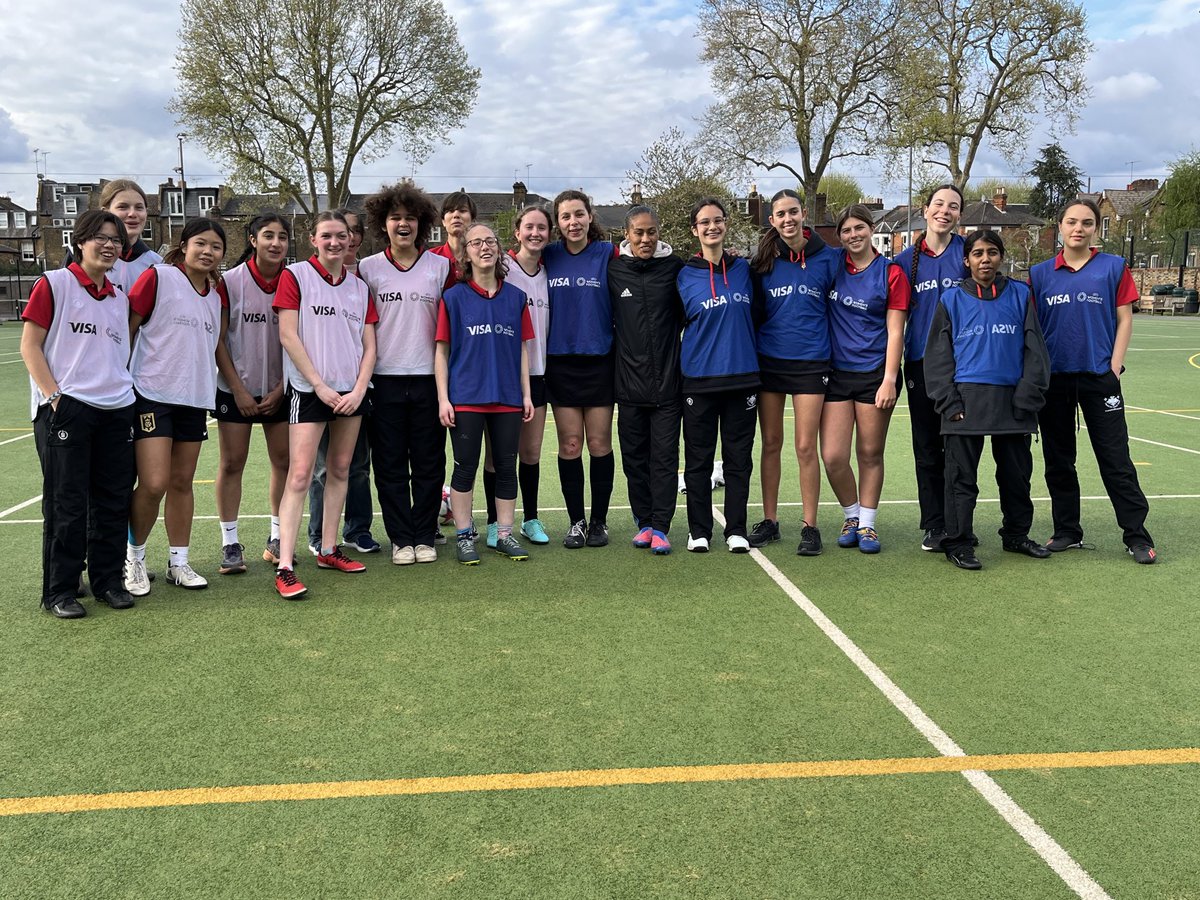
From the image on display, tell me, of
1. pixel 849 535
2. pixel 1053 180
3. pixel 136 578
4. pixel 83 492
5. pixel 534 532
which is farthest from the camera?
pixel 1053 180

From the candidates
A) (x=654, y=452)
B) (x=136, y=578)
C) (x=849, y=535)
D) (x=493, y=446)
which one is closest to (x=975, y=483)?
(x=849, y=535)

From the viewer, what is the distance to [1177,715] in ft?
12.7

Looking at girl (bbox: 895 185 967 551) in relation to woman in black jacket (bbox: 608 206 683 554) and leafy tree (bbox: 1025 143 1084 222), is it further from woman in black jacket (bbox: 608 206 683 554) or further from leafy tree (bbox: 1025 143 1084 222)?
leafy tree (bbox: 1025 143 1084 222)

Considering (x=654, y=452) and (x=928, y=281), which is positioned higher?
(x=928, y=281)

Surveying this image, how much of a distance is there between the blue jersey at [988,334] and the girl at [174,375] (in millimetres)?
4144

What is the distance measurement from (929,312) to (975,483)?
3.49 feet

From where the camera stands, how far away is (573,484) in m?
6.59

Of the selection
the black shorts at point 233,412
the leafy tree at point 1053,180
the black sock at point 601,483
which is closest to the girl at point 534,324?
the black sock at point 601,483

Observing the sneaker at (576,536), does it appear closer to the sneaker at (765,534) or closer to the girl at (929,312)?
the sneaker at (765,534)

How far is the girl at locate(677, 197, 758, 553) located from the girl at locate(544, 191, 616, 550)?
503mm

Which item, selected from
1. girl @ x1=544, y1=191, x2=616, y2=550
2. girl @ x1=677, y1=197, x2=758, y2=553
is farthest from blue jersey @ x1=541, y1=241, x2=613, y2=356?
girl @ x1=677, y1=197, x2=758, y2=553

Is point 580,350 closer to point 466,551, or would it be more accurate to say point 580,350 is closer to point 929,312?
point 466,551

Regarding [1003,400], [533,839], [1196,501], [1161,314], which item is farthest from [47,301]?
[1161,314]

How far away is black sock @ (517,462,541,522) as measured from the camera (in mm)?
6613
